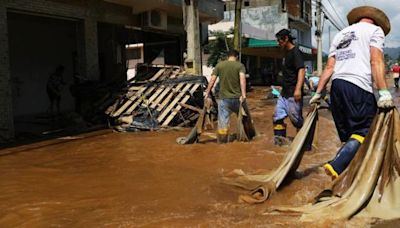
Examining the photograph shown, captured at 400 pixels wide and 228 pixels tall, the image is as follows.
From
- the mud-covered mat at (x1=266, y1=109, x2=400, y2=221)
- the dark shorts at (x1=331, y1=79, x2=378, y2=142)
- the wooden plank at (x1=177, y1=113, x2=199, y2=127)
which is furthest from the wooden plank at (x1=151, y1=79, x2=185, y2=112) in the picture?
the mud-covered mat at (x1=266, y1=109, x2=400, y2=221)

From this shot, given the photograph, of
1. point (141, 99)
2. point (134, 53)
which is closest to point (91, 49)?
point (141, 99)

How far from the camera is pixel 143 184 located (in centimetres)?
550

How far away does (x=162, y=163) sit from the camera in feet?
22.5

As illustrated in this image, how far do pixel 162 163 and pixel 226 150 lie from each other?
1.27m

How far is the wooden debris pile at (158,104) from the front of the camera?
11.1 meters

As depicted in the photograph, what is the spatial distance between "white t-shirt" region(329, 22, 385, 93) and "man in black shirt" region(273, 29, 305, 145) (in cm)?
235

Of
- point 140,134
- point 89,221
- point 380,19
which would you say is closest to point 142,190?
point 89,221

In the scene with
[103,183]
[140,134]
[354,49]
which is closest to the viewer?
[354,49]

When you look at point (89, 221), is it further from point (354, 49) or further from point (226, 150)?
point (226, 150)

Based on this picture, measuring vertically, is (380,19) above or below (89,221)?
above

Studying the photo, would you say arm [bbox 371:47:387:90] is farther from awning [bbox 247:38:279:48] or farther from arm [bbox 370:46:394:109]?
awning [bbox 247:38:279:48]

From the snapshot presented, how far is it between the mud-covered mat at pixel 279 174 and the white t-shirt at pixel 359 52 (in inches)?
28.5

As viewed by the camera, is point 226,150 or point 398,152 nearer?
point 398,152

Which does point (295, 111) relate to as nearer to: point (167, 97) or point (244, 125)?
point (244, 125)
